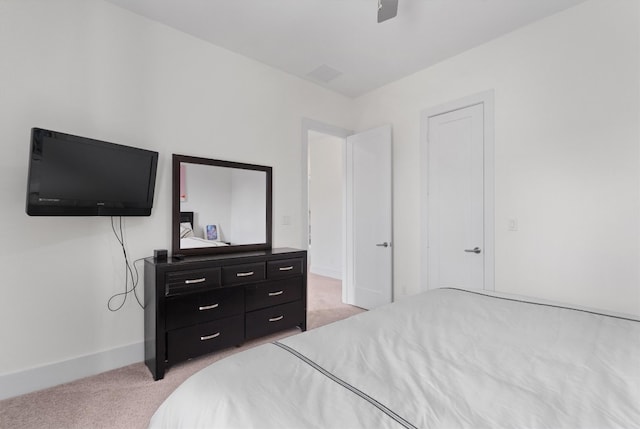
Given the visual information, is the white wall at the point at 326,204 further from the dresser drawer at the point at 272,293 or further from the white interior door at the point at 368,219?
the dresser drawer at the point at 272,293

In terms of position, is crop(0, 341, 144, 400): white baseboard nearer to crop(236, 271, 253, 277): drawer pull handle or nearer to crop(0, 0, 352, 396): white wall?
crop(0, 0, 352, 396): white wall

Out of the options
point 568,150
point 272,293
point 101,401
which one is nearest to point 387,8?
point 568,150

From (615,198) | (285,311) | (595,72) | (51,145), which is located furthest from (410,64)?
(51,145)

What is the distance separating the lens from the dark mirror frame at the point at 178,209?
2746 mm

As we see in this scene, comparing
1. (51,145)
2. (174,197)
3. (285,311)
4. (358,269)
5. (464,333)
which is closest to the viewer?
(464,333)

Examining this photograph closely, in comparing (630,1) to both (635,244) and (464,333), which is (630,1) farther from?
(464,333)

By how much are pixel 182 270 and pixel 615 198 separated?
331 cm

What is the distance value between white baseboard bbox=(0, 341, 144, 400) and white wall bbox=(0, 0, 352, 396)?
22 millimetres

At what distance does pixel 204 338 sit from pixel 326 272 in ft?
12.5

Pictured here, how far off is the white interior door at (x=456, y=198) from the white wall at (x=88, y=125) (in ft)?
6.98

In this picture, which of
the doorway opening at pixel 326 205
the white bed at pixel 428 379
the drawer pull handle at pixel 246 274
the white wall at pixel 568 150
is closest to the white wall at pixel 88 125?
the drawer pull handle at pixel 246 274

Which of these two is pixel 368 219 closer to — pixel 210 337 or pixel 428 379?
pixel 210 337

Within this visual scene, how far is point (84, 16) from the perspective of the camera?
2.32 meters

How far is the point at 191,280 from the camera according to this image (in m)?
2.41
